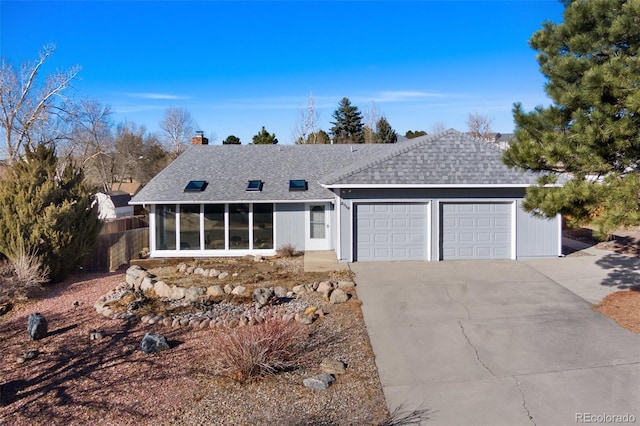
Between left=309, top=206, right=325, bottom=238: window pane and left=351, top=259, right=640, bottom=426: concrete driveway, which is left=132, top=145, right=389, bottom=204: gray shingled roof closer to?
left=309, top=206, right=325, bottom=238: window pane

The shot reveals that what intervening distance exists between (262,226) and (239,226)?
811 mm

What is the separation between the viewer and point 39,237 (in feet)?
38.0

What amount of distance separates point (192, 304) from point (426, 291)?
5.35m

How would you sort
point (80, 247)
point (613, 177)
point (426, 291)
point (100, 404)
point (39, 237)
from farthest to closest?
point (80, 247) → point (39, 237) → point (426, 291) → point (613, 177) → point (100, 404)

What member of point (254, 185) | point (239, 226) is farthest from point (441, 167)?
point (239, 226)

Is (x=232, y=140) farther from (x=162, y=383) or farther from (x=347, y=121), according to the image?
(x=162, y=383)

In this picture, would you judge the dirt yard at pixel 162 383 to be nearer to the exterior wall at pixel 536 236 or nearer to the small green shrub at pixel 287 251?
the small green shrub at pixel 287 251

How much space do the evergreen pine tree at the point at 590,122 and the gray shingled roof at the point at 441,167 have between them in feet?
16.9

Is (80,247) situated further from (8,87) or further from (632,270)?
(8,87)

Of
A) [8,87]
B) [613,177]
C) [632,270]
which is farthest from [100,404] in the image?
[8,87]

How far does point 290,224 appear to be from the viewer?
16.1 m

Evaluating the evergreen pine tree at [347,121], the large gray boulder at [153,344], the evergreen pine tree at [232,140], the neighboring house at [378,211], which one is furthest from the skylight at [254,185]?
the evergreen pine tree at [347,121]

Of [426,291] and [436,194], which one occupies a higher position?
[436,194]

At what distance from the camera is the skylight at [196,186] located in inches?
627
